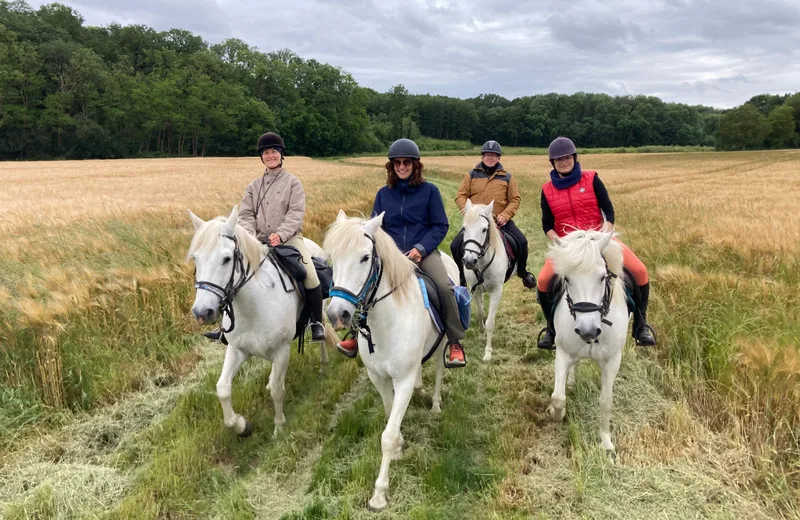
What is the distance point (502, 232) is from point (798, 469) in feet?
15.9

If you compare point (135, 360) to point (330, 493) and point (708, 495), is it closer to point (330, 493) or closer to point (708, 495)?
point (330, 493)

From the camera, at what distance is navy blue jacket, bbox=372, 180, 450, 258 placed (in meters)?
4.39

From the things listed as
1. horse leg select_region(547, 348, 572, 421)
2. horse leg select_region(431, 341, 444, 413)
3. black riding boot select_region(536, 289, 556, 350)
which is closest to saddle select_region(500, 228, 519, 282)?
black riding boot select_region(536, 289, 556, 350)

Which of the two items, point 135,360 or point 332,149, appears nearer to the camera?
point 135,360

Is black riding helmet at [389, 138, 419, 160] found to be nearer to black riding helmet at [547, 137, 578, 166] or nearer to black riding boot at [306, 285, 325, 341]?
black riding helmet at [547, 137, 578, 166]

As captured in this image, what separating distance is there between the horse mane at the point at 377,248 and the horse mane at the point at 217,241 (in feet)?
3.40

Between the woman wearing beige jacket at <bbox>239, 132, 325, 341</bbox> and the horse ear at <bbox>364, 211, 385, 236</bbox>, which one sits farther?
the woman wearing beige jacket at <bbox>239, 132, 325, 341</bbox>

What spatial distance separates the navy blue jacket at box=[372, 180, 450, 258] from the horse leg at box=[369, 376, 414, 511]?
1.39 meters

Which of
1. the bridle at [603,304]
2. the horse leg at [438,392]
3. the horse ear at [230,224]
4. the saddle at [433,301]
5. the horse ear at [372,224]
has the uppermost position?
the horse ear at [372,224]

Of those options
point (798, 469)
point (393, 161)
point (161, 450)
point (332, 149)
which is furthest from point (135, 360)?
point (332, 149)

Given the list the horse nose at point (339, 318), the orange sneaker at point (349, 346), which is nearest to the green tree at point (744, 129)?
the orange sneaker at point (349, 346)

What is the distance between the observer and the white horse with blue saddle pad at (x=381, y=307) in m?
2.97

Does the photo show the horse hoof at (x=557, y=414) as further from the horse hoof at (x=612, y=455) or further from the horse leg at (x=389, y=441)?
the horse leg at (x=389, y=441)

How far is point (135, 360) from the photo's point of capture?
5.27m
